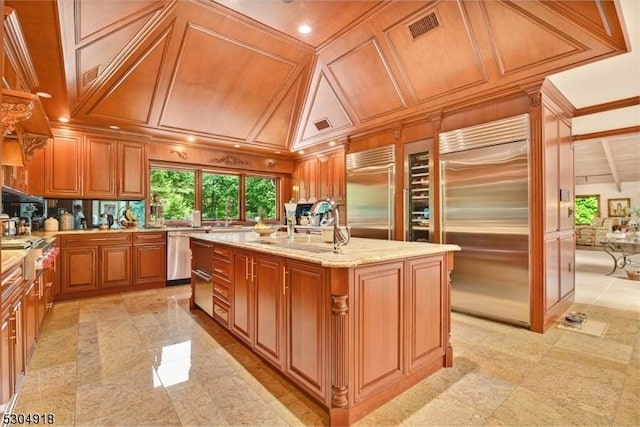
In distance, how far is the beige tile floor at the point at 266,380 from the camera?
6.24 ft

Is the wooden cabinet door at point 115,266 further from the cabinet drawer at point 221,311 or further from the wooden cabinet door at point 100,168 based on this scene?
the cabinet drawer at point 221,311

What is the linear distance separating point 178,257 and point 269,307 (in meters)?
3.41

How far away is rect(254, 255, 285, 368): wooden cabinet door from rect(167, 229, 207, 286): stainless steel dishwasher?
3.17 metres

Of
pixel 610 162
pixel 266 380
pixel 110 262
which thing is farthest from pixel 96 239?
pixel 610 162

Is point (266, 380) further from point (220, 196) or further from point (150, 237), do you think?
point (220, 196)

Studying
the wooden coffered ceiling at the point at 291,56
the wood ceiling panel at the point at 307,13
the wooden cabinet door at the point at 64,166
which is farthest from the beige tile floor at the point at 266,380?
the wood ceiling panel at the point at 307,13

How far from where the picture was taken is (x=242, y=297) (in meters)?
2.73

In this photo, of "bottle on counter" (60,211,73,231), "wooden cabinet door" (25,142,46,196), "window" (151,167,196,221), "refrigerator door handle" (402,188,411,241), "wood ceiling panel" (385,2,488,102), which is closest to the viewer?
"wood ceiling panel" (385,2,488,102)

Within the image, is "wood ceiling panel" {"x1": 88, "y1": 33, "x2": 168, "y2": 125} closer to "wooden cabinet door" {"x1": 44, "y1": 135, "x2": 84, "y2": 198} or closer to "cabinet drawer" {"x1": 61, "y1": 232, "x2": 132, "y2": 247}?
"wooden cabinet door" {"x1": 44, "y1": 135, "x2": 84, "y2": 198}

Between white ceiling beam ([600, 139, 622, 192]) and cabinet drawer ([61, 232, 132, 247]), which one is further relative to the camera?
white ceiling beam ([600, 139, 622, 192])

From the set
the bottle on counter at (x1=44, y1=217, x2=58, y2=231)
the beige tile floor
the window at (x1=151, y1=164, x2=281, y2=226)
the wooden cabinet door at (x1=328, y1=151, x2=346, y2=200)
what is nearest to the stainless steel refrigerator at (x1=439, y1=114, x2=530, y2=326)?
the beige tile floor

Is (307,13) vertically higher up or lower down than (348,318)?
higher up

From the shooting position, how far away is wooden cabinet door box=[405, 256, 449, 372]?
7.18 ft

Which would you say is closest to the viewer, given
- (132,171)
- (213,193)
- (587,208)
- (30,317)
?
(30,317)
